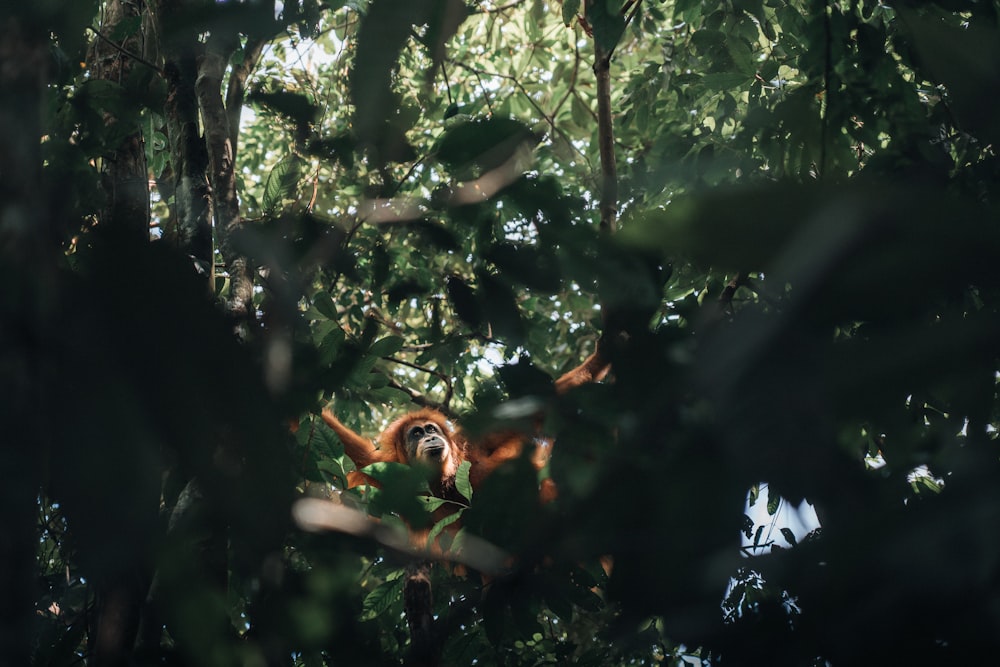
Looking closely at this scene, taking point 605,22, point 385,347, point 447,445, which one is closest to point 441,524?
point 385,347

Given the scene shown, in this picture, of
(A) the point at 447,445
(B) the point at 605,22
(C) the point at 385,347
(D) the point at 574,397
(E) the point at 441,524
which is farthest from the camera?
(A) the point at 447,445

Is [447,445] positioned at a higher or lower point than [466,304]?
higher

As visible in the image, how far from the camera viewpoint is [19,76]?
1.03m

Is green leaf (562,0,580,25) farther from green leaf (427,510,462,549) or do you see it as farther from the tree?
green leaf (427,510,462,549)

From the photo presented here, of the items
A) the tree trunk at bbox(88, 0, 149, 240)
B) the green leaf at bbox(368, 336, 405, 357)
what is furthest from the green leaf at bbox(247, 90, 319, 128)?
the green leaf at bbox(368, 336, 405, 357)

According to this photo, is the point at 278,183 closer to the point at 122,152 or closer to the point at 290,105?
the point at 290,105

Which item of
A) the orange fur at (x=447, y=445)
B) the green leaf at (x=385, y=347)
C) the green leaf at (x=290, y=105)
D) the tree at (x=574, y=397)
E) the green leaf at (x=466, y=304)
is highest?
the orange fur at (x=447, y=445)

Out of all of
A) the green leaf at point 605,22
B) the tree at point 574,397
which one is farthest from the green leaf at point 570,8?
the green leaf at point 605,22

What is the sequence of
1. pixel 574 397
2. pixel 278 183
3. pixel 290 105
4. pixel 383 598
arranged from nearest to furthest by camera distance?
pixel 574 397
pixel 290 105
pixel 278 183
pixel 383 598

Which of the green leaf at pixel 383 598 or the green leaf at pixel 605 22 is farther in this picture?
the green leaf at pixel 383 598

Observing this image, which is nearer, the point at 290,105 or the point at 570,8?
the point at 290,105

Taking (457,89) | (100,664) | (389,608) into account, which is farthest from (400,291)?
(457,89)

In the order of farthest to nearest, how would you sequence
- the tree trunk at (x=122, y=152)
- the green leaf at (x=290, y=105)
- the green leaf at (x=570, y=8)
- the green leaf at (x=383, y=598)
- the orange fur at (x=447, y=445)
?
the orange fur at (x=447, y=445), the green leaf at (x=570, y=8), the green leaf at (x=383, y=598), the tree trunk at (x=122, y=152), the green leaf at (x=290, y=105)

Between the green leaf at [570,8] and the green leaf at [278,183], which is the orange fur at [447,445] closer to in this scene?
the green leaf at [570,8]
